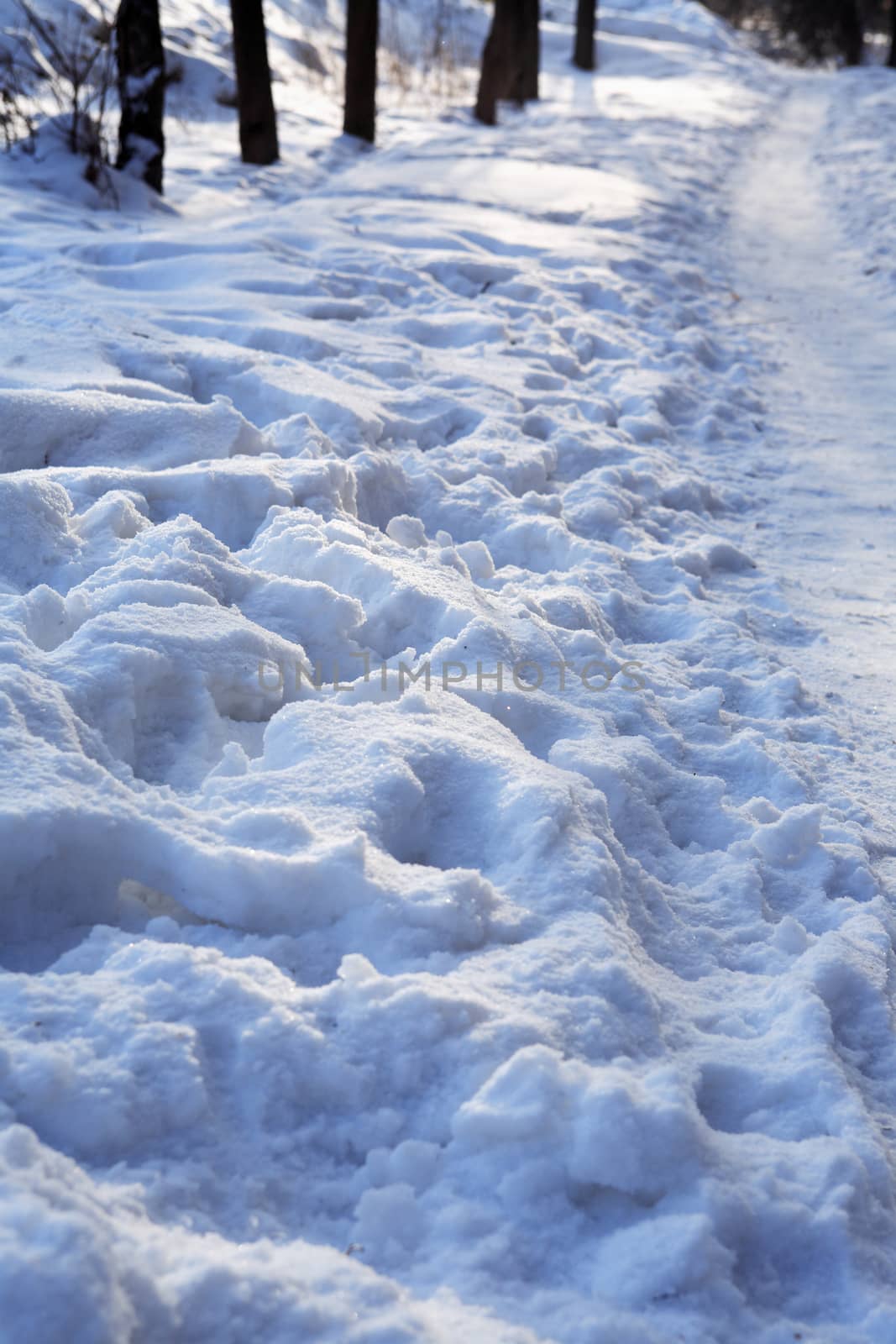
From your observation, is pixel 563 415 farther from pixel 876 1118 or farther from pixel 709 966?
pixel 876 1118

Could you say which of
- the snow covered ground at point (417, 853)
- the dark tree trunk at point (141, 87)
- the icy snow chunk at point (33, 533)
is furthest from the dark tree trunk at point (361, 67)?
the icy snow chunk at point (33, 533)

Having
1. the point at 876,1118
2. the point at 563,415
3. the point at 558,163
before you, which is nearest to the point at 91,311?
the point at 563,415

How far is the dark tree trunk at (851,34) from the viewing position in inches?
1117

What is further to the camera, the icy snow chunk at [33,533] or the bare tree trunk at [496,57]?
the bare tree trunk at [496,57]

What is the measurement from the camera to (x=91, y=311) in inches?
143

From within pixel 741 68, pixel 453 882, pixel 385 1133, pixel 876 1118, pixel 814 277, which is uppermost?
pixel 741 68

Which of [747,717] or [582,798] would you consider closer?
[582,798]

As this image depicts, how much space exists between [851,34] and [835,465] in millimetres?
30858

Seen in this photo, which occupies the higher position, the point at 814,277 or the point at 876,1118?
the point at 814,277

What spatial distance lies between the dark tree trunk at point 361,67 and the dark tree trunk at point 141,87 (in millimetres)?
3205

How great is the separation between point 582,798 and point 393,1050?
65 cm

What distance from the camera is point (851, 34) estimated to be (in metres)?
28.5

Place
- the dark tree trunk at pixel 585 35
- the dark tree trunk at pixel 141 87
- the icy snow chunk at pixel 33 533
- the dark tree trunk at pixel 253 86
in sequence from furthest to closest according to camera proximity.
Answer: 1. the dark tree trunk at pixel 585 35
2. the dark tree trunk at pixel 253 86
3. the dark tree trunk at pixel 141 87
4. the icy snow chunk at pixel 33 533

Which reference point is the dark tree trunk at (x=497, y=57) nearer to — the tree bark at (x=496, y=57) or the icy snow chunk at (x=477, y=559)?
the tree bark at (x=496, y=57)
